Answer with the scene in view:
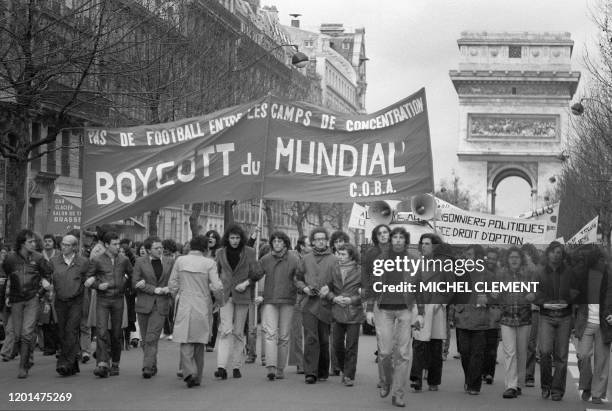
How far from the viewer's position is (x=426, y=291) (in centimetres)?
1354

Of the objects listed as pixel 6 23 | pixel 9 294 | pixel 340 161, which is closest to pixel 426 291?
pixel 340 161

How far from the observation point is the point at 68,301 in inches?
581

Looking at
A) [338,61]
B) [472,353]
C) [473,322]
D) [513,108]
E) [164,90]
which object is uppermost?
[338,61]

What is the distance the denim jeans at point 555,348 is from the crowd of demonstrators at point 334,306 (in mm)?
15

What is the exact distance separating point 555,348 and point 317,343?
262 centimetres

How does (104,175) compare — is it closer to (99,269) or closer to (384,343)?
(99,269)

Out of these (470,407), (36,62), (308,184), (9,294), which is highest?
(36,62)

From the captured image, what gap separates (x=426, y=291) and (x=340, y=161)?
185 centimetres

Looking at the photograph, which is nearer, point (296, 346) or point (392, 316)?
point (392, 316)

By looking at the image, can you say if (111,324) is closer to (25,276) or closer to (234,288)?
(25,276)

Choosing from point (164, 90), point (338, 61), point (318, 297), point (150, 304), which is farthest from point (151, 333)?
point (338, 61)

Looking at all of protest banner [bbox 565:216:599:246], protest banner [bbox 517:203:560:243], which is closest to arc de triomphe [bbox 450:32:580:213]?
protest banner [bbox 517:203:560:243]

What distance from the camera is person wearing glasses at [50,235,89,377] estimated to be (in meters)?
14.7

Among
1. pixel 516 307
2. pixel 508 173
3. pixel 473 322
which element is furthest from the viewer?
pixel 508 173
